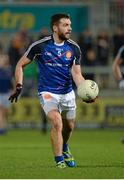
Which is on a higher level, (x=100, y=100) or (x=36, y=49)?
(x=36, y=49)

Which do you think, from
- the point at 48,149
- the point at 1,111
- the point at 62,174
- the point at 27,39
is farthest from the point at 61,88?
the point at 27,39

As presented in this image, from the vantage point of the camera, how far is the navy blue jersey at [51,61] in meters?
14.0

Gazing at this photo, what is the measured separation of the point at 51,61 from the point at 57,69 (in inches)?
6.2

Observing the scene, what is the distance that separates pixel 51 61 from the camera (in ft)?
46.0

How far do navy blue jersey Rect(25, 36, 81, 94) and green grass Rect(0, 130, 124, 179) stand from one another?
4.23 ft

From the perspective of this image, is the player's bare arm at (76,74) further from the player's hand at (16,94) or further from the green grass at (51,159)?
the green grass at (51,159)

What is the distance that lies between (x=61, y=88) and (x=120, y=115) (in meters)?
15.1

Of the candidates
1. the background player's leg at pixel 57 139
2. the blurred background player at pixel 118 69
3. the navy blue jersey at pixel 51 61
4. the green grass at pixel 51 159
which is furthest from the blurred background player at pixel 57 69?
the blurred background player at pixel 118 69

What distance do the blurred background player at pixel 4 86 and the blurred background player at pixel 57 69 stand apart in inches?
506

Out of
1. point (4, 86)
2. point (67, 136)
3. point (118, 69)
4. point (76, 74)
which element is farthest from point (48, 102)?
point (4, 86)

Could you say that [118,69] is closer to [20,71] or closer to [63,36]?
[63,36]

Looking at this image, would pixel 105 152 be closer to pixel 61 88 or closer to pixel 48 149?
pixel 48 149

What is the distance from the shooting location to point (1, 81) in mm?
27500

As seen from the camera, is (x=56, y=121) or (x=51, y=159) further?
(x=51, y=159)
